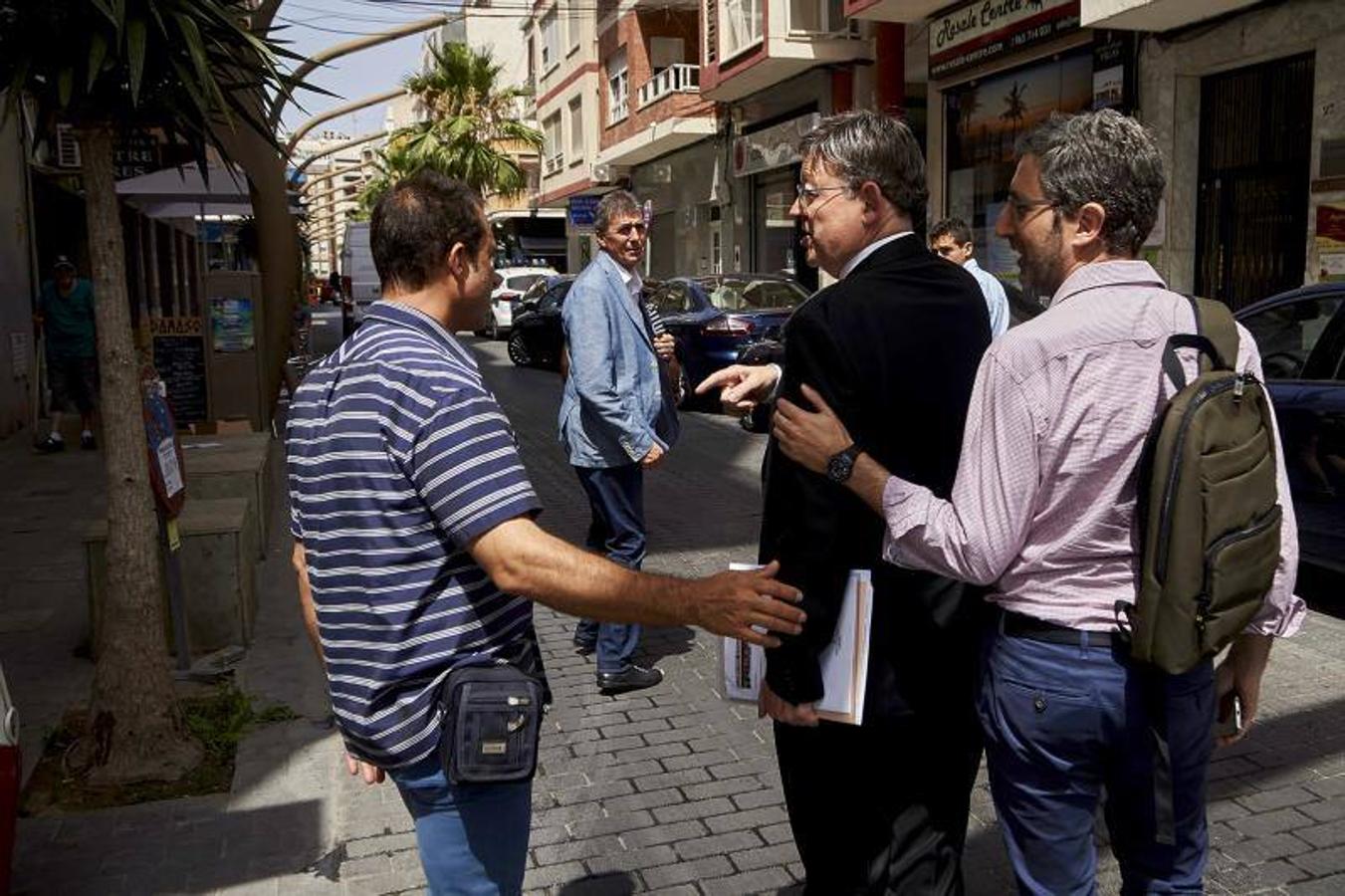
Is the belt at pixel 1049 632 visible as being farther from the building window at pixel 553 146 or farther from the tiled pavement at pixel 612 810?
the building window at pixel 553 146

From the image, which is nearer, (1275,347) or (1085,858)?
(1085,858)

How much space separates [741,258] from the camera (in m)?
25.8

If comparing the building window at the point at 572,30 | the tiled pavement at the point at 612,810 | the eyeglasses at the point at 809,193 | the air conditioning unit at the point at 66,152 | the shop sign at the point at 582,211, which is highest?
the building window at the point at 572,30

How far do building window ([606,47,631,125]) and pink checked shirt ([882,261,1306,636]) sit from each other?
1192 inches

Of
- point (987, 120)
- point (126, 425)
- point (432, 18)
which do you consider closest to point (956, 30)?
point (987, 120)

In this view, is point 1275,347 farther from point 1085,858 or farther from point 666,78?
point 666,78

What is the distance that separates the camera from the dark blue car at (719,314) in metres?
14.3

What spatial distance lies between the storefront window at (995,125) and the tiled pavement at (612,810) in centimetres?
1050

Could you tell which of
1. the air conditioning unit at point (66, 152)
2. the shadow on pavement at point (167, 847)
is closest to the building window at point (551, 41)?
the air conditioning unit at point (66, 152)

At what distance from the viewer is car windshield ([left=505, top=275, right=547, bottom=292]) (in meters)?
30.2

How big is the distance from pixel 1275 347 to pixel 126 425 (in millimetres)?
5919

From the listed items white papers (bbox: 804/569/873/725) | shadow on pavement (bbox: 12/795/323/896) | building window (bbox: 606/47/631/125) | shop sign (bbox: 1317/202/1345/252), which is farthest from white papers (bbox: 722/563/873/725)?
building window (bbox: 606/47/631/125)

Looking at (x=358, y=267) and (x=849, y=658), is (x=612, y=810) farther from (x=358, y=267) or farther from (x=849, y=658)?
(x=358, y=267)

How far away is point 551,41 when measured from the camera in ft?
134
